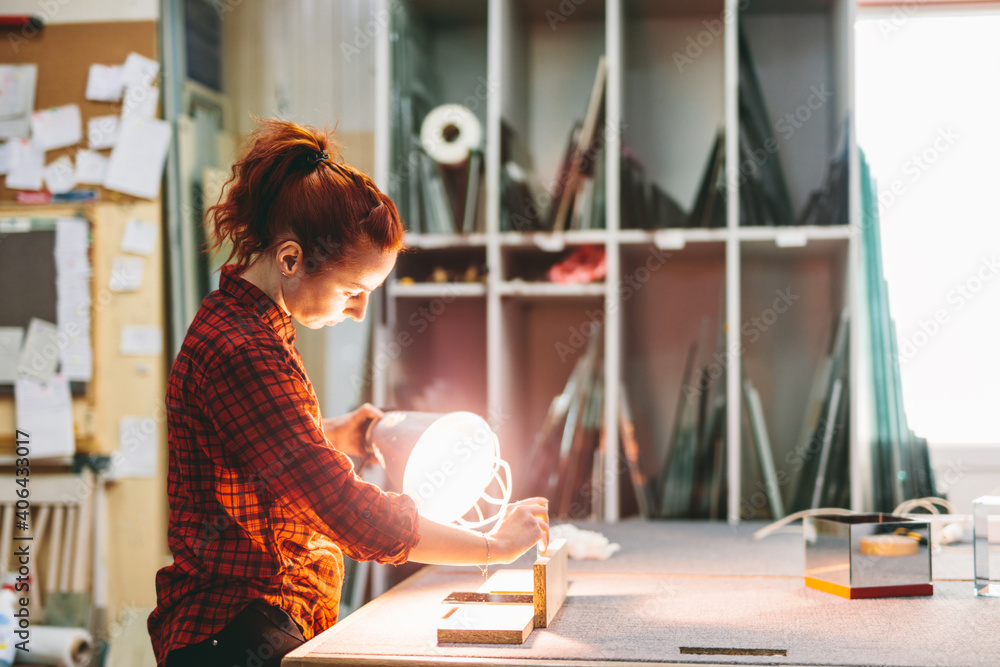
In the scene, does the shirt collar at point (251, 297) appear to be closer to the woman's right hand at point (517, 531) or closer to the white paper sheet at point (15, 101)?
the woman's right hand at point (517, 531)

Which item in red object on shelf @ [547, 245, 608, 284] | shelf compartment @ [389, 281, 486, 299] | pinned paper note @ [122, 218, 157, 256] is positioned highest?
pinned paper note @ [122, 218, 157, 256]

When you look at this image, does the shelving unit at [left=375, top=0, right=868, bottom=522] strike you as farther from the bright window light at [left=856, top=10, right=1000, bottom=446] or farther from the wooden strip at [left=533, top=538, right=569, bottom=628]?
the wooden strip at [left=533, top=538, right=569, bottom=628]

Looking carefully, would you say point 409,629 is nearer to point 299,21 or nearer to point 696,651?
point 696,651

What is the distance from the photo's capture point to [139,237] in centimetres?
259

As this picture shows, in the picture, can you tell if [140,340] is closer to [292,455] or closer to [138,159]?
[138,159]

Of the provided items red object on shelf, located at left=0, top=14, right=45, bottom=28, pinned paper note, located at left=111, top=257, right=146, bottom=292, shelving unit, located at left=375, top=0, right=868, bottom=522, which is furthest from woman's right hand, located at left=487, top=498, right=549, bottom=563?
red object on shelf, located at left=0, top=14, right=45, bottom=28

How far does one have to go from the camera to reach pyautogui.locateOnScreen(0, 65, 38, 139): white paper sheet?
2611 millimetres

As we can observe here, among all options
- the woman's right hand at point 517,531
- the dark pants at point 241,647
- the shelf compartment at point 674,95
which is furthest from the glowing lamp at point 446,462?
the shelf compartment at point 674,95

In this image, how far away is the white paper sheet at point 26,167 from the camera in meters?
2.60

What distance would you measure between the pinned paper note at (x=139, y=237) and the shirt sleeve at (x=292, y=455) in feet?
5.89

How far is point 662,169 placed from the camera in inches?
98.7

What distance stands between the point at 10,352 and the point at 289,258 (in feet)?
6.45

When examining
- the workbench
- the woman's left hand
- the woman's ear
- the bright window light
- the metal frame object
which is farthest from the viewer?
the bright window light

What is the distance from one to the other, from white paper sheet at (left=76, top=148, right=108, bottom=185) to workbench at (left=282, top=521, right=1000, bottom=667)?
1844 mm
